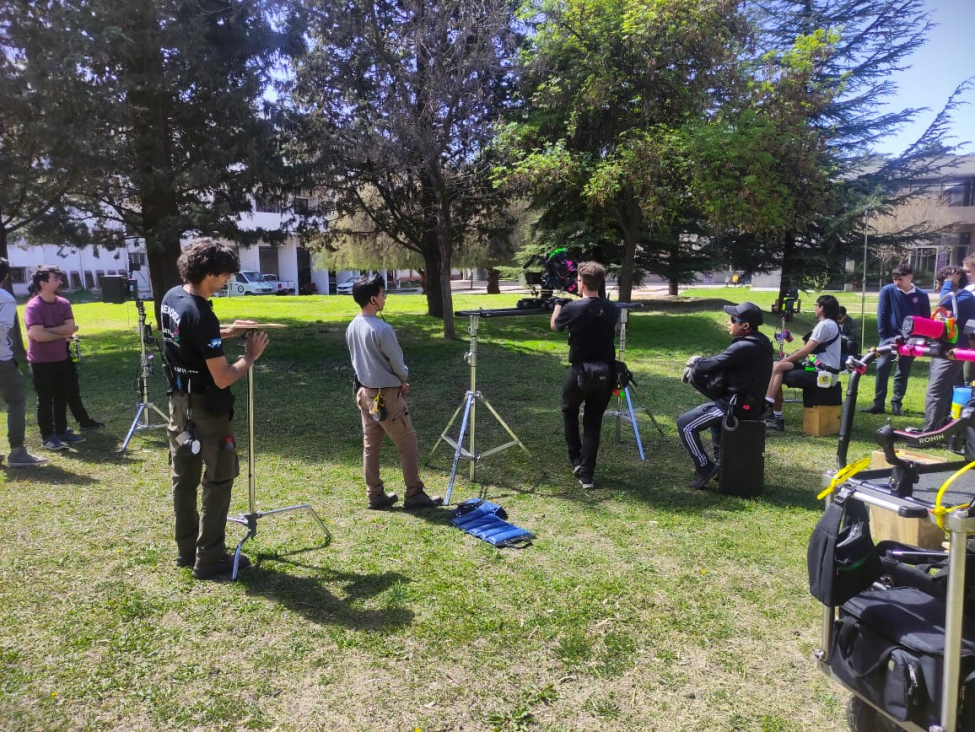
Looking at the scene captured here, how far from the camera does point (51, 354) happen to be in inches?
264

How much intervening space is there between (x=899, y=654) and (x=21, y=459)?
7.06 metres

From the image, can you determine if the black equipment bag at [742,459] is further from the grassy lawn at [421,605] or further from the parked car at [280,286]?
the parked car at [280,286]

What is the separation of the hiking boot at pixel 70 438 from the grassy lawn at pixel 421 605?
0.32m

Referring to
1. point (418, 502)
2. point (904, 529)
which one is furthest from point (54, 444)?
point (904, 529)

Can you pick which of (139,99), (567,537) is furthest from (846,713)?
(139,99)

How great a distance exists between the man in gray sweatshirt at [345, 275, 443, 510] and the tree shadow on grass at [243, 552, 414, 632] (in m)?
1.12

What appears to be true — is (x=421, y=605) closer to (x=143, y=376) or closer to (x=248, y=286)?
(x=143, y=376)

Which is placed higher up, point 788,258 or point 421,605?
point 788,258

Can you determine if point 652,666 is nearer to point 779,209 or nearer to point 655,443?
point 655,443

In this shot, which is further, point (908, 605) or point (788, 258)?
point (788, 258)

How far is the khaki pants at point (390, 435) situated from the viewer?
4906mm

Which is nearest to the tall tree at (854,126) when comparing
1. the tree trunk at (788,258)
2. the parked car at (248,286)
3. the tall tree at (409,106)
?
the tree trunk at (788,258)

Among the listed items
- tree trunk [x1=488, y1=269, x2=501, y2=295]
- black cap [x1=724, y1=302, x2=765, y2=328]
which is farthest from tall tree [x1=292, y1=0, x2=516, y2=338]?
tree trunk [x1=488, y1=269, x2=501, y2=295]

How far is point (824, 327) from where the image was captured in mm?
7324
